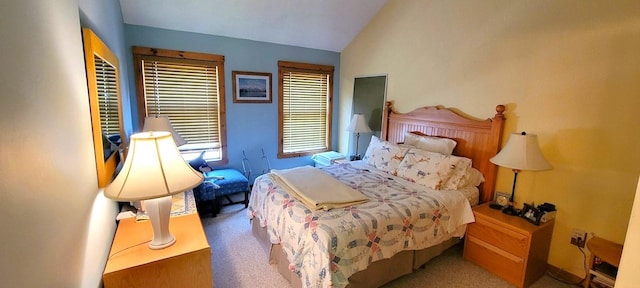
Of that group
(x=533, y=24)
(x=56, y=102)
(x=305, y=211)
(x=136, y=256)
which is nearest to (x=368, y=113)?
(x=533, y=24)

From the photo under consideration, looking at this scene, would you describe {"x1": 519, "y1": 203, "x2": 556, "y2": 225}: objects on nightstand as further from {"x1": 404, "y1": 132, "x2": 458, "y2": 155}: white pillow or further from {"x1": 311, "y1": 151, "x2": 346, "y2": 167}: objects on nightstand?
{"x1": 311, "y1": 151, "x2": 346, "y2": 167}: objects on nightstand

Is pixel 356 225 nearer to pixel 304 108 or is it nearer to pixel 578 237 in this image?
pixel 578 237

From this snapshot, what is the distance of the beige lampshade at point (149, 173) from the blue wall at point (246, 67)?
250 centimetres

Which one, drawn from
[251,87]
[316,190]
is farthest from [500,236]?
[251,87]

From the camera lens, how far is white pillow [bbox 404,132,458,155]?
9.96 feet

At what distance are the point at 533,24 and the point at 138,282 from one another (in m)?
3.46

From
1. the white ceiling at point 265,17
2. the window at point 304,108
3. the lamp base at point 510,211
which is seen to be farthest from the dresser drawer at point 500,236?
the white ceiling at point 265,17

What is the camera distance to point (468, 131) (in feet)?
9.80

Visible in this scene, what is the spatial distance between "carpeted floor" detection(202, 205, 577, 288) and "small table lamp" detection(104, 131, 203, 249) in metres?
1.16

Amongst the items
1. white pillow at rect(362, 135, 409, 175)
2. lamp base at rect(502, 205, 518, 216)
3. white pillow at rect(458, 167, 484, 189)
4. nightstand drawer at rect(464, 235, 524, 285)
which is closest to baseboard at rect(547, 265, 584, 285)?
nightstand drawer at rect(464, 235, 524, 285)

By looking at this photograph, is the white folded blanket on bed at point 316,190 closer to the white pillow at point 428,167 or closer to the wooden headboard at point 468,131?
the white pillow at point 428,167

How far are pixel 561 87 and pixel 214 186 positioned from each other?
11.5 ft

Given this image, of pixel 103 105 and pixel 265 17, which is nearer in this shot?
pixel 103 105

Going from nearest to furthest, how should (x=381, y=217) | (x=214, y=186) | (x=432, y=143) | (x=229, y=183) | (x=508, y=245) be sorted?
(x=381, y=217), (x=508, y=245), (x=432, y=143), (x=214, y=186), (x=229, y=183)
